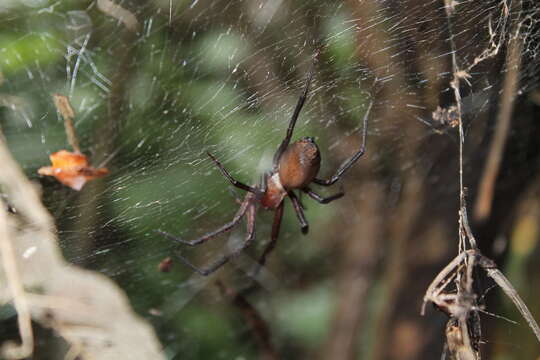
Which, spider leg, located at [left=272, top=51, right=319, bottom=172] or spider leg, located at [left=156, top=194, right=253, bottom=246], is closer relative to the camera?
spider leg, located at [left=272, top=51, right=319, bottom=172]

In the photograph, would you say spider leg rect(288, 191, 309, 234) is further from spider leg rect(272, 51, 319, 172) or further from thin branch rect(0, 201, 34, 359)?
thin branch rect(0, 201, 34, 359)

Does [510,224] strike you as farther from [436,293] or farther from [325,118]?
[436,293]

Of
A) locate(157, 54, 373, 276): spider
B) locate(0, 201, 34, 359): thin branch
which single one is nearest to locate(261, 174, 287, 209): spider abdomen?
locate(157, 54, 373, 276): spider

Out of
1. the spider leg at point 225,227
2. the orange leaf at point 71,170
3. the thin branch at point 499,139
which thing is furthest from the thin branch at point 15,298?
the thin branch at point 499,139

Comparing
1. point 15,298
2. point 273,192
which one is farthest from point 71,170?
point 273,192

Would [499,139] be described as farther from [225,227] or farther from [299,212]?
[225,227]

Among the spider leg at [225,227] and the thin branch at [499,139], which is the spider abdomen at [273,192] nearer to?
the spider leg at [225,227]
